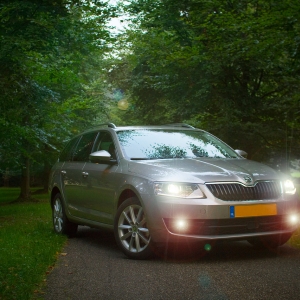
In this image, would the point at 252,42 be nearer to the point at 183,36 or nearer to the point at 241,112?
the point at 183,36

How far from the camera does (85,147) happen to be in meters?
9.80

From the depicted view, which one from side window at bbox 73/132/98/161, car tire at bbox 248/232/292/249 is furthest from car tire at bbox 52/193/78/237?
car tire at bbox 248/232/292/249

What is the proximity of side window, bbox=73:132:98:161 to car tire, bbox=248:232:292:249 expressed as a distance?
2933 millimetres

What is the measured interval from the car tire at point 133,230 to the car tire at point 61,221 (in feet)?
8.33

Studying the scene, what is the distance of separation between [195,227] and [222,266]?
0.54m

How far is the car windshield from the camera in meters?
8.28

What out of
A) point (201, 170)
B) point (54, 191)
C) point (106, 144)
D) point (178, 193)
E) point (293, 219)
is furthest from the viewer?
point (54, 191)

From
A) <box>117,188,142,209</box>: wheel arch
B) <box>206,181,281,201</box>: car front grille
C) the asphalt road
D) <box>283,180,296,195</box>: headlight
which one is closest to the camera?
the asphalt road

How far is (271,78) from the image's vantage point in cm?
2422

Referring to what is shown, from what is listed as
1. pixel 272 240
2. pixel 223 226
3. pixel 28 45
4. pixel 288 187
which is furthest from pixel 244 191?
pixel 28 45

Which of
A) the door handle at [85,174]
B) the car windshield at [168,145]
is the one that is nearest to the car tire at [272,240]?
the car windshield at [168,145]

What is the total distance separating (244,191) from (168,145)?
5.49 ft

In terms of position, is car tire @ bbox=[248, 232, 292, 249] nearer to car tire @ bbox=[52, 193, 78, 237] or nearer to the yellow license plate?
the yellow license plate

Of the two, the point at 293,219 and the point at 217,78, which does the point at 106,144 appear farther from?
the point at 217,78
